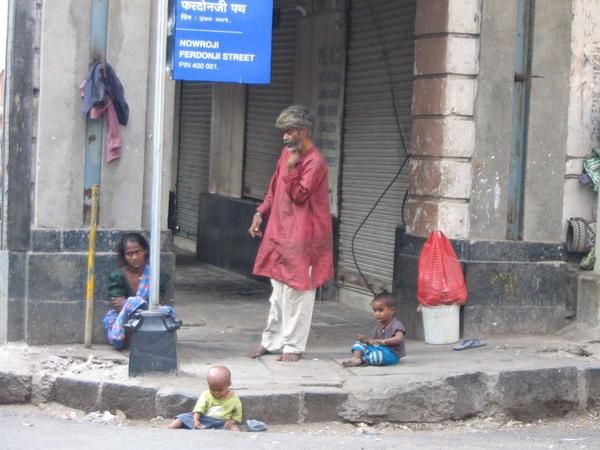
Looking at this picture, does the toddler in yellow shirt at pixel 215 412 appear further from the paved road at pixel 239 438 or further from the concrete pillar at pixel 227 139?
the concrete pillar at pixel 227 139

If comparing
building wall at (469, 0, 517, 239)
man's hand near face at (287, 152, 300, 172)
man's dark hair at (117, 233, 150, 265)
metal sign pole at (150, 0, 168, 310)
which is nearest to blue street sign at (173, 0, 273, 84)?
metal sign pole at (150, 0, 168, 310)

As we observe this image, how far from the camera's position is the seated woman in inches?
333

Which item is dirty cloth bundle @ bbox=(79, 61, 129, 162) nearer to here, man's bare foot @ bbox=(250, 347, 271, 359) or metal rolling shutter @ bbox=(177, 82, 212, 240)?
man's bare foot @ bbox=(250, 347, 271, 359)

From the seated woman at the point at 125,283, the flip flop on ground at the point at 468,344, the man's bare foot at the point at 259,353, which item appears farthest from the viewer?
the flip flop on ground at the point at 468,344

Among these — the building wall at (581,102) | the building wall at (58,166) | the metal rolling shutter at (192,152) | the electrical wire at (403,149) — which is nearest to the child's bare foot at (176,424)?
the building wall at (58,166)

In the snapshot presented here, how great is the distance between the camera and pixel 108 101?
Result: 8.47 metres

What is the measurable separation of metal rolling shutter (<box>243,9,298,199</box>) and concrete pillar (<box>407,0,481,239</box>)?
4.06 m

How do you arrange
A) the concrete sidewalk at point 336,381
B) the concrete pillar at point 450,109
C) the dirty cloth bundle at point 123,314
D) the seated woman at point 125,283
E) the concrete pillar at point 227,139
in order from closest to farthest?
the concrete sidewalk at point 336,381
the dirty cloth bundle at point 123,314
the seated woman at point 125,283
the concrete pillar at point 450,109
the concrete pillar at point 227,139

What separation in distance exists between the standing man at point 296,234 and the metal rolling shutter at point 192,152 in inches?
297

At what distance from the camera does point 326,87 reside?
40.5ft

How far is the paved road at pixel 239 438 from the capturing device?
266 inches

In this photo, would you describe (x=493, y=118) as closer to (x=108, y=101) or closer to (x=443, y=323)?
(x=443, y=323)

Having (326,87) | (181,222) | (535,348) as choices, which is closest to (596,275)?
(535,348)

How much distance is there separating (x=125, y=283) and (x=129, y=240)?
0.32 metres
